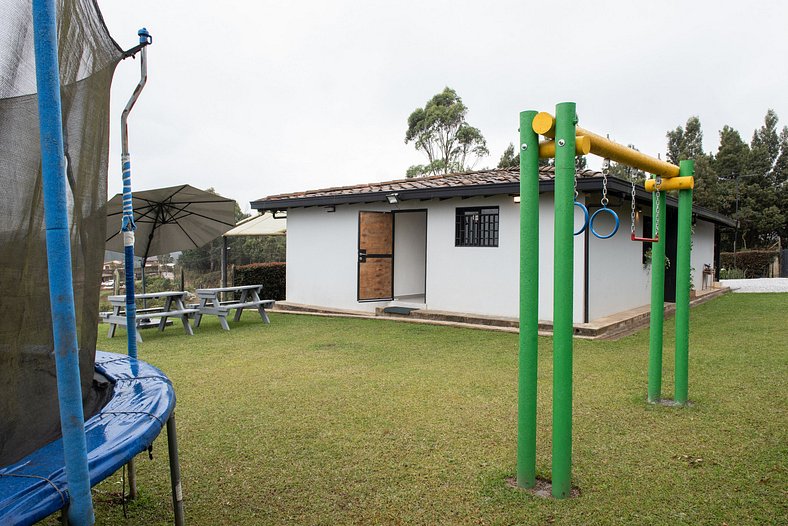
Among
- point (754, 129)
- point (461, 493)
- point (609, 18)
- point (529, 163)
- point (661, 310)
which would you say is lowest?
point (461, 493)

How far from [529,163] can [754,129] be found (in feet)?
133

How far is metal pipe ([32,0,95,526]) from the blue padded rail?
0.17 metres

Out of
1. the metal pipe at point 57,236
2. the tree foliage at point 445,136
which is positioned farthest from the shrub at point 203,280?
the metal pipe at point 57,236

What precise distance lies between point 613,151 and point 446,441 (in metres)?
2.18

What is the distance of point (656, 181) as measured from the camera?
448 centimetres

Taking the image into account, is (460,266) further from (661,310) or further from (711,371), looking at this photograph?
(661,310)

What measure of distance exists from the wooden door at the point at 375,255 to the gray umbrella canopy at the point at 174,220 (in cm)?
253

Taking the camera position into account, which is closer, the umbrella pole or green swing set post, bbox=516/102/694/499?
the umbrella pole

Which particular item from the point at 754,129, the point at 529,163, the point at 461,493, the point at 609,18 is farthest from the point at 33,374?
the point at 754,129

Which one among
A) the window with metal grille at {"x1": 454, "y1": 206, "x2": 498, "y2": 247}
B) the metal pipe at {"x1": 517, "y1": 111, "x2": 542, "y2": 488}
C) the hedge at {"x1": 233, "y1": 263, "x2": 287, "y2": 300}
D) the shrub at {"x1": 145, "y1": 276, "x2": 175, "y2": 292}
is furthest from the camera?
the shrub at {"x1": 145, "y1": 276, "x2": 175, "y2": 292}

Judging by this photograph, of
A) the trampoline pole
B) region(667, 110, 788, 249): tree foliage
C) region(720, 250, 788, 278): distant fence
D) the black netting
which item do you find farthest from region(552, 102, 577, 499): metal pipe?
region(667, 110, 788, 249): tree foliage

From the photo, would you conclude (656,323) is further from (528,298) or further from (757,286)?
(757,286)

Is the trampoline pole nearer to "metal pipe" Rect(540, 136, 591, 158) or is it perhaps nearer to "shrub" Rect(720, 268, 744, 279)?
"metal pipe" Rect(540, 136, 591, 158)

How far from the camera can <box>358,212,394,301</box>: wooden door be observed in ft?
33.3
